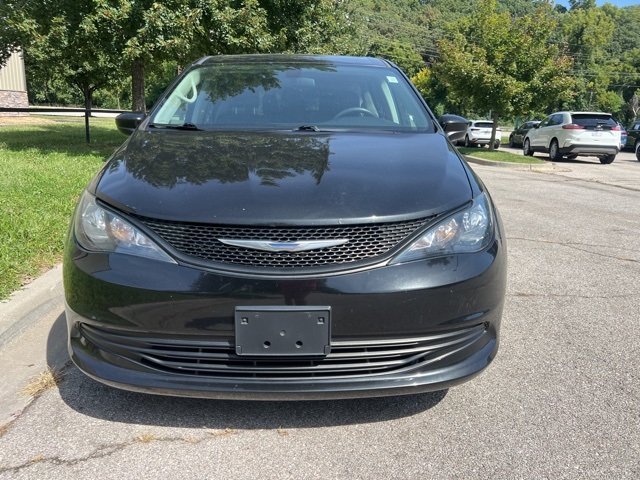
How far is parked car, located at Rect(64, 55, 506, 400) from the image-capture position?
82.5 inches

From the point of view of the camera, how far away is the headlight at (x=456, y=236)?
221 centimetres

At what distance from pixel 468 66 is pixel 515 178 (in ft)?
23.3

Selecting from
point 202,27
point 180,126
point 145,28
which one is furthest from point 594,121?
point 180,126

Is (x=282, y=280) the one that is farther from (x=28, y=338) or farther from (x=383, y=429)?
(x=28, y=338)

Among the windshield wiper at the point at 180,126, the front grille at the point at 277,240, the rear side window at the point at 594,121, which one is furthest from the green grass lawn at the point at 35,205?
the rear side window at the point at 594,121

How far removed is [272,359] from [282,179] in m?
0.74

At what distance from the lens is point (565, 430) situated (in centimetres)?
240

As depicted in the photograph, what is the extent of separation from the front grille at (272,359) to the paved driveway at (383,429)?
1.05 ft

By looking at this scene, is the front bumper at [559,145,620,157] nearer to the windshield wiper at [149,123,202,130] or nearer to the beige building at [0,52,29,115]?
the windshield wiper at [149,123,202,130]

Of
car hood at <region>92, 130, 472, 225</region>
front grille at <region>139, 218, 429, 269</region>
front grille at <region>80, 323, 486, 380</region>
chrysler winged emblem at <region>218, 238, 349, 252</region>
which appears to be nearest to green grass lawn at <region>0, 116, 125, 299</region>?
car hood at <region>92, 130, 472, 225</region>

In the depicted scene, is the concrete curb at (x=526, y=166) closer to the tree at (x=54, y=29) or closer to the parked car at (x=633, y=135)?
the tree at (x=54, y=29)

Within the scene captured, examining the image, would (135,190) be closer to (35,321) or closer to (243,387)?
(243,387)

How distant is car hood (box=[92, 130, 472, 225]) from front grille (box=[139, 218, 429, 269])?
4 cm

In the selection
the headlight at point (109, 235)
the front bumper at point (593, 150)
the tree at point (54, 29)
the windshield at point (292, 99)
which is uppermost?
the tree at point (54, 29)
